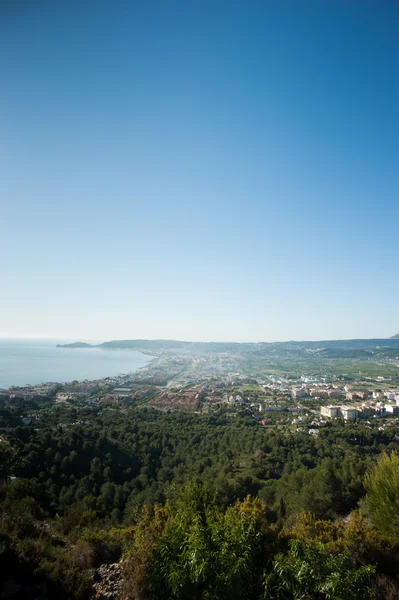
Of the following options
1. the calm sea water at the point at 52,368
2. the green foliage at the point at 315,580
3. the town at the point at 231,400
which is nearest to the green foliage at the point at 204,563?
the green foliage at the point at 315,580

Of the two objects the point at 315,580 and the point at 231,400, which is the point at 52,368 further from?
the point at 315,580

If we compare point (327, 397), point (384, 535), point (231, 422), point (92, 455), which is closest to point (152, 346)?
point (327, 397)

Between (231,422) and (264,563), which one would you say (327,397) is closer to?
(231,422)

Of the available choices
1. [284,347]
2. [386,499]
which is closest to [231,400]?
[386,499]

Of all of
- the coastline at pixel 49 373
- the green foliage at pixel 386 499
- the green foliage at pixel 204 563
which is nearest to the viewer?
the green foliage at pixel 204 563

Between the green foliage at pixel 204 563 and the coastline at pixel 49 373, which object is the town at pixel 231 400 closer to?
the coastline at pixel 49 373

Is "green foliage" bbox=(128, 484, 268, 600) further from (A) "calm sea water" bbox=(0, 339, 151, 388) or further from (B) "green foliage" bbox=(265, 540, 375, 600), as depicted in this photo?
(A) "calm sea water" bbox=(0, 339, 151, 388)

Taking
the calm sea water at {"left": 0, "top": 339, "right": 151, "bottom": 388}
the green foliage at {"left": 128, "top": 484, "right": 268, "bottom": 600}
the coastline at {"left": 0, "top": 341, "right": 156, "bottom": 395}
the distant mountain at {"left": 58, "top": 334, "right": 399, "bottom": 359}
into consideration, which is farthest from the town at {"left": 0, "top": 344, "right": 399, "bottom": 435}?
the distant mountain at {"left": 58, "top": 334, "right": 399, "bottom": 359}
